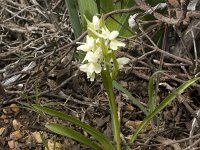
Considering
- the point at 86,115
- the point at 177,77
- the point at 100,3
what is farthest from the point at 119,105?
the point at 100,3

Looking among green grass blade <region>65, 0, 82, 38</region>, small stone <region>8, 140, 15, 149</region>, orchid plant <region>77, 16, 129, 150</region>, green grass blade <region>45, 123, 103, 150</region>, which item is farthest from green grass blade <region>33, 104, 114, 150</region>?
green grass blade <region>65, 0, 82, 38</region>

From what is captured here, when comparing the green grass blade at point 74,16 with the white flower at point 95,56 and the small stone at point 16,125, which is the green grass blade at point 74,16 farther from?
the white flower at point 95,56

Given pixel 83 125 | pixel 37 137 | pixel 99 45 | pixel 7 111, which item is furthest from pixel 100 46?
pixel 7 111

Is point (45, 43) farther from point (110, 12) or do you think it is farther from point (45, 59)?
point (110, 12)

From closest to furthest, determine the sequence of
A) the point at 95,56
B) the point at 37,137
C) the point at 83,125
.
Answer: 1. the point at 95,56
2. the point at 83,125
3. the point at 37,137

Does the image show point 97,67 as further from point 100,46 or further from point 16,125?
point 16,125

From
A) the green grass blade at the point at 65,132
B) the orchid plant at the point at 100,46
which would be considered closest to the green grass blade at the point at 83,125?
the green grass blade at the point at 65,132

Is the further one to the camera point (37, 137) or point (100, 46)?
point (37, 137)
